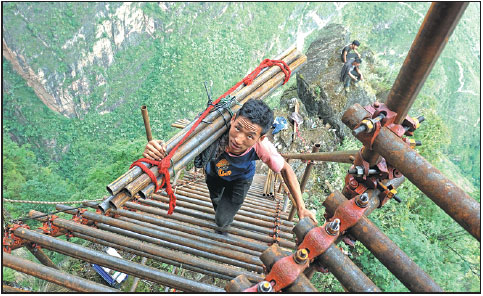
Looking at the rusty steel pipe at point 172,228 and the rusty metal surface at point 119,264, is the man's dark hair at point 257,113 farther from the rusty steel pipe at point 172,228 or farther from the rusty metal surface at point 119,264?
the rusty metal surface at point 119,264

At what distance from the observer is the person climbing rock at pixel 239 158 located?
252 centimetres

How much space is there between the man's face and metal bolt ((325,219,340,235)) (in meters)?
1.28

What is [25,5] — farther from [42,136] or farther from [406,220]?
[406,220]

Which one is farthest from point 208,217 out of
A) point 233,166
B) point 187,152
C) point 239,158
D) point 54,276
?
point 54,276

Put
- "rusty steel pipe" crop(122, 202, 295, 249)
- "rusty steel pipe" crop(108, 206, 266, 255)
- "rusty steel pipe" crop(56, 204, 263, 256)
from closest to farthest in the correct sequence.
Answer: "rusty steel pipe" crop(56, 204, 263, 256), "rusty steel pipe" crop(108, 206, 266, 255), "rusty steel pipe" crop(122, 202, 295, 249)

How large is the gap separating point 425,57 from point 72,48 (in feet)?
148

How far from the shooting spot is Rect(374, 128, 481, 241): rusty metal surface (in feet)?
3.71

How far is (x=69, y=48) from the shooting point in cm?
3738

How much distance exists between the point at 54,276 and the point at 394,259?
1.94 m

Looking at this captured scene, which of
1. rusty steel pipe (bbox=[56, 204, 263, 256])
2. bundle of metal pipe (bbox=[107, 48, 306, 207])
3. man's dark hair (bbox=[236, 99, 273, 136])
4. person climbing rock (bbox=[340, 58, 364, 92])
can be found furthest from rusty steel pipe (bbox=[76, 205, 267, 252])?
person climbing rock (bbox=[340, 58, 364, 92])

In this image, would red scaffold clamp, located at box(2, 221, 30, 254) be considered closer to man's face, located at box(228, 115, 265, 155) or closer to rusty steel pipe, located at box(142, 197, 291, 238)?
rusty steel pipe, located at box(142, 197, 291, 238)

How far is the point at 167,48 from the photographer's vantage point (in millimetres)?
42688

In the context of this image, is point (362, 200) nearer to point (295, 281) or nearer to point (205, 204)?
point (295, 281)

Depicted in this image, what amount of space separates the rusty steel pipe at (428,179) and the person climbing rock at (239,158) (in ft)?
2.97
